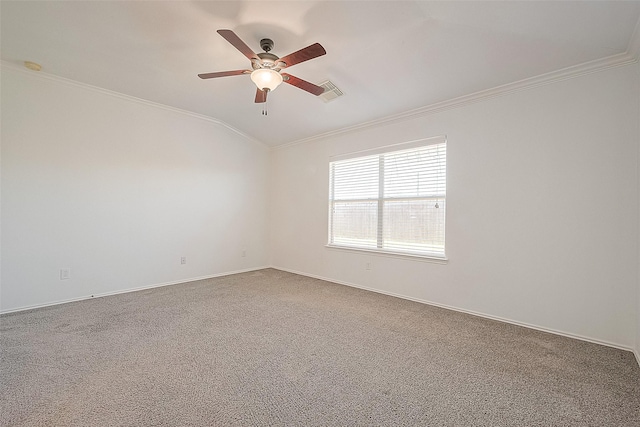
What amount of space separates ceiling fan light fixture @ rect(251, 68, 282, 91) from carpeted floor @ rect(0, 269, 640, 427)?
7.52ft

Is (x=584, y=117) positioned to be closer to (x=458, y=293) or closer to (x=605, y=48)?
(x=605, y=48)

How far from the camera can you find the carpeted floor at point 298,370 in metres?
1.56

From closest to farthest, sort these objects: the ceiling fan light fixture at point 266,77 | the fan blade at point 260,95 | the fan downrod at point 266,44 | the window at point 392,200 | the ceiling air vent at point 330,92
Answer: the ceiling fan light fixture at point 266,77, the fan downrod at point 266,44, the fan blade at point 260,95, the ceiling air vent at point 330,92, the window at point 392,200

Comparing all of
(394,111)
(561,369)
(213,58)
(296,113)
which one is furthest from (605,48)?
(213,58)

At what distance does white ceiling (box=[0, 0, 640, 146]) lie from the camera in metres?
2.15

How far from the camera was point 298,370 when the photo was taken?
200cm

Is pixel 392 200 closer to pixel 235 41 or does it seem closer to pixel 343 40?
pixel 343 40

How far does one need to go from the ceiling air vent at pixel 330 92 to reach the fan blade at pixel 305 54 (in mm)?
1058

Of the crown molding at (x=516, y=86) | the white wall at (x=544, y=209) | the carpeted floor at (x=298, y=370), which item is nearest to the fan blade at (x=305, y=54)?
the crown molding at (x=516, y=86)

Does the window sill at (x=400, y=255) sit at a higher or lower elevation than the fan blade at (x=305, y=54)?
lower

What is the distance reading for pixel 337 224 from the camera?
4.70 m

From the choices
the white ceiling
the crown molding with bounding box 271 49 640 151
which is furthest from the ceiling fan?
the crown molding with bounding box 271 49 640 151

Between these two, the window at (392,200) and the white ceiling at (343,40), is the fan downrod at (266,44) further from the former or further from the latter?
the window at (392,200)

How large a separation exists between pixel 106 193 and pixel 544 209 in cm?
524
